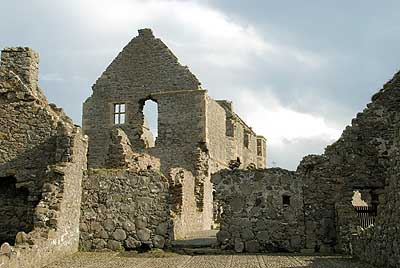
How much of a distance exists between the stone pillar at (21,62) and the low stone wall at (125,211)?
4123mm

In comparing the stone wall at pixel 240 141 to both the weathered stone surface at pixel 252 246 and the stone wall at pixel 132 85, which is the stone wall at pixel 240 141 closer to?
the stone wall at pixel 132 85

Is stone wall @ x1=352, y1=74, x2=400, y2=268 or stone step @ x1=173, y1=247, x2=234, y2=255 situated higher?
stone wall @ x1=352, y1=74, x2=400, y2=268

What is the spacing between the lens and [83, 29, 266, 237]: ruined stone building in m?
26.4

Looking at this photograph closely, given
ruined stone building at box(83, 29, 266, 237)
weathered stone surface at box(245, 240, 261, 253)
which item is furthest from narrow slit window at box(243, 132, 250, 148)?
weathered stone surface at box(245, 240, 261, 253)

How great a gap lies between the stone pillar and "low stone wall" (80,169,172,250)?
13.5 feet

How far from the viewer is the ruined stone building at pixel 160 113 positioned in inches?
1040

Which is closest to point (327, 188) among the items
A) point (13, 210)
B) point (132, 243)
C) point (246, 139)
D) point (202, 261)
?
point (202, 261)

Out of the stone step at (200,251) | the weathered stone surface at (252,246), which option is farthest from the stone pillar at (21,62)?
the weathered stone surface at (252,246)

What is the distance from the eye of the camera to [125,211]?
47.7 ft

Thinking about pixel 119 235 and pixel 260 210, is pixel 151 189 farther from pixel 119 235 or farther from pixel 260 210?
pixel 260 210

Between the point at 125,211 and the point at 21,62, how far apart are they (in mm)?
6002

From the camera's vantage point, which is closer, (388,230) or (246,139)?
(388,230)

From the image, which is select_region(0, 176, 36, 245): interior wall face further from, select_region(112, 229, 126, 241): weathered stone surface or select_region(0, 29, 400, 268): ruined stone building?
select_region(112, 229, 126, 241): weathered stone surface

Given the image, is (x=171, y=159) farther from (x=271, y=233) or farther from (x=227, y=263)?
(x=227, y=263)
